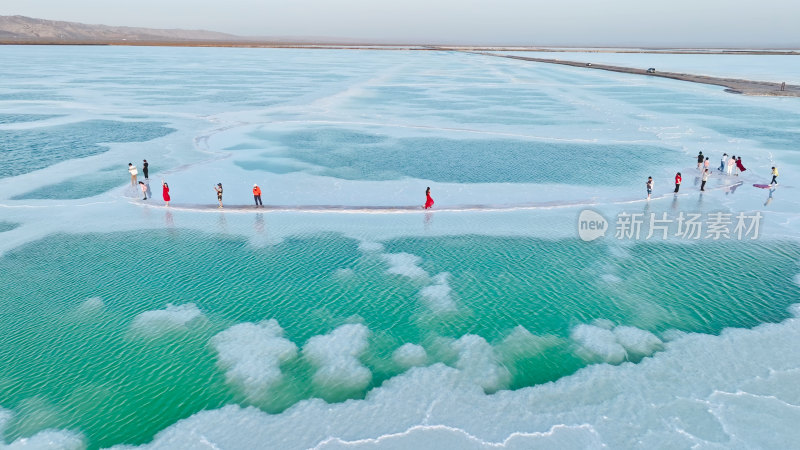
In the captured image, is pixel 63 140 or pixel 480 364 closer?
pixel 480 364

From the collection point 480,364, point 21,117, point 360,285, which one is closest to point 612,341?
point 480,364

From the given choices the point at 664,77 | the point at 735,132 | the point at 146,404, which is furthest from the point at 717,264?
the point at 664,77

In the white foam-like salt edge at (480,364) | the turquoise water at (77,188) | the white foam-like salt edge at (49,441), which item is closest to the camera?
the white foam-like salt edge at (49,441)

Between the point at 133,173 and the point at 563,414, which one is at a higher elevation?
the point at 133,173

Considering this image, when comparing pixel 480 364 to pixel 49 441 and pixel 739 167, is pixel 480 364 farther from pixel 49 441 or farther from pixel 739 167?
pixel 739 167

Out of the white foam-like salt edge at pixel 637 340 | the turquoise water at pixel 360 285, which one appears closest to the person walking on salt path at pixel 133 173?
the turquoise water at pixel 360 285

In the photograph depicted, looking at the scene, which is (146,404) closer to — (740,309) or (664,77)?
(740,309)

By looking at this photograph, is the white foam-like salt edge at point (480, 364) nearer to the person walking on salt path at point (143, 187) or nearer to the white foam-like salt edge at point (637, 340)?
the white foam-like salt edge at point (637, 340)
